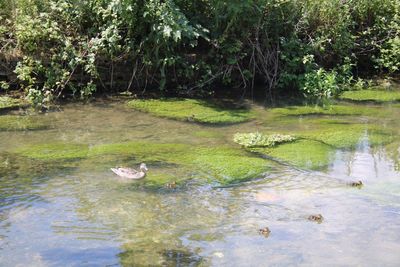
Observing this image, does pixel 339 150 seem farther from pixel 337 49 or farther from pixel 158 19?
pixel 337 49

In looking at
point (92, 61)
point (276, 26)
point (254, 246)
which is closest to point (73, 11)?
point (92, 61)

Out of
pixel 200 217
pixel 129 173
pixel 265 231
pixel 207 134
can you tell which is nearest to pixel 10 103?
pixel 207 134

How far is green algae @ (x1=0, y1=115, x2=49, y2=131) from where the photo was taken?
31.7 feet

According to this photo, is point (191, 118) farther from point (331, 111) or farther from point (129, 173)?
point (129, 173)

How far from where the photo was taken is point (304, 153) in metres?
8.59

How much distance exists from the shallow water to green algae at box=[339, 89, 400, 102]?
14.0 feet

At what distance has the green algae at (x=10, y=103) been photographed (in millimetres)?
11023

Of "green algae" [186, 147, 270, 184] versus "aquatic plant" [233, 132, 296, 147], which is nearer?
"green algae" [186, 147, 270, 184]

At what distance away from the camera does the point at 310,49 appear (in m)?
13.6

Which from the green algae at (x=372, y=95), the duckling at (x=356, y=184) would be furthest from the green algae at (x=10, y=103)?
the green algae at (x=372, y=95)

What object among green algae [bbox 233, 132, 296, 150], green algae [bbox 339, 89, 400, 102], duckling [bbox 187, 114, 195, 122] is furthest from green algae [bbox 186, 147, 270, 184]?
green algae [bbox 339, 89, 400, 102]

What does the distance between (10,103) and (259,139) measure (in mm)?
5375

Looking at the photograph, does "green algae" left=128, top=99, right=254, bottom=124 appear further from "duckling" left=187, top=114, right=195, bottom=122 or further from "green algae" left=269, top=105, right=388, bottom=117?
"green algae" left=269, top=105, right=388, bottom=117

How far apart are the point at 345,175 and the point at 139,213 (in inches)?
124
